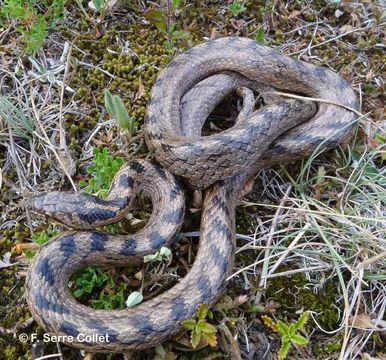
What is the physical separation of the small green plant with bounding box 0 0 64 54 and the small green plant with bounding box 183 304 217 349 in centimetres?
316

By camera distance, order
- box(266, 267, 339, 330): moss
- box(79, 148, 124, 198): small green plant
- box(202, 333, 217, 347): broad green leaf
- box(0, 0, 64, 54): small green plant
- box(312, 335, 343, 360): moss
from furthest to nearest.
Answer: box(0, 0, 64, 54): small green plant, box(79, 148, 124, 198): small green plant, box(266, 267, 339, 330): moss, box(312, 335, 343, 360): moss, box(202, 333, 217, 347): broad green leaf

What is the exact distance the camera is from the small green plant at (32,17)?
4.78 metres

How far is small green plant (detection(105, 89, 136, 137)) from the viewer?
437 centimetres

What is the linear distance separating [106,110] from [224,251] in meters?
1.94

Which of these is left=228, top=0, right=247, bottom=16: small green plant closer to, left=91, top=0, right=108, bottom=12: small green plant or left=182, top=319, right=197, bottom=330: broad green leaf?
left=91, top=0, right=108, bottom=12: small green plant

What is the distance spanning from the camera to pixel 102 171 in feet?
14.3

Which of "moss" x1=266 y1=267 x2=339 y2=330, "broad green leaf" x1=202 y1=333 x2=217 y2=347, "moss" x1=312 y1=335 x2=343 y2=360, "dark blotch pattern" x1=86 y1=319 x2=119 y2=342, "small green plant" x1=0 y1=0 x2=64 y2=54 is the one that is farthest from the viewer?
"small green plant" x1=0 y1=0 x2=64 y2=54

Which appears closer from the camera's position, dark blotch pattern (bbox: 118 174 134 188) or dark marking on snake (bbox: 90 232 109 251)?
dark marking on snake (bbox: 90 232 109 251)

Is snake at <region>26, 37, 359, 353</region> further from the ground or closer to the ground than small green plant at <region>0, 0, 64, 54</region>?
closer to the ground

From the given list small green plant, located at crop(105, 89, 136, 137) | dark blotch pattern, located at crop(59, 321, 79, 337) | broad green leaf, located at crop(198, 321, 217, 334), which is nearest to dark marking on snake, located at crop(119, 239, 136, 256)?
dark blotch pattern, located at crop(59, 321, 79, 337)

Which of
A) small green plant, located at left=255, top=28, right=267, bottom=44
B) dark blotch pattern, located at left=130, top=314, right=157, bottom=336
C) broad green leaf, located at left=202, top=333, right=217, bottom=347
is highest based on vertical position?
small green plant, located at left=255, top=28, right=267, bottom=44

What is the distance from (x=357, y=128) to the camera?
15.3ft

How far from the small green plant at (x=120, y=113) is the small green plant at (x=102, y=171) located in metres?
0.31

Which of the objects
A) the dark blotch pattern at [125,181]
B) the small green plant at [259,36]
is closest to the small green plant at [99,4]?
the small green plant at [259,36]
